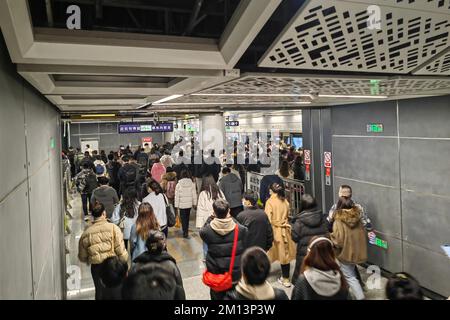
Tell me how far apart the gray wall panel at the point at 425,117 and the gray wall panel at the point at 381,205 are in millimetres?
976

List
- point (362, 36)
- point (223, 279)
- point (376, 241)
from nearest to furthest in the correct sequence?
point (362, 36)
point (223, 279)
point (376, 241)

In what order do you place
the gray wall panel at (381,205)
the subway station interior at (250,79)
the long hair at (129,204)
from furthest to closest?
1. the gray wall panel at (381,205)
2. the long hair at (129,204)
3. the subway station interior at (250,79)

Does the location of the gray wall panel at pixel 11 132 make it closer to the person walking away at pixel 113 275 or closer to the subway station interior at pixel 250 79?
the subway station interior at pixel 250 79

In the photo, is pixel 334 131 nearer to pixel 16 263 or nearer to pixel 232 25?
pixel 232 25

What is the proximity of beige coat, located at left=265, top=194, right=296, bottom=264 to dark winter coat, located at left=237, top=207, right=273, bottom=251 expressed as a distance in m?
0.62

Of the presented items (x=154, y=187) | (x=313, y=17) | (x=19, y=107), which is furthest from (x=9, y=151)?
(x=154, y=187)

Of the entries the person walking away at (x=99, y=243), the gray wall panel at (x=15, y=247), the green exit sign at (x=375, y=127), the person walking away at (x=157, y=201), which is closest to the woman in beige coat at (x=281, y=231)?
the person walking away at (x=157, y=201)

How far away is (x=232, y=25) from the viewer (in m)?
1.61

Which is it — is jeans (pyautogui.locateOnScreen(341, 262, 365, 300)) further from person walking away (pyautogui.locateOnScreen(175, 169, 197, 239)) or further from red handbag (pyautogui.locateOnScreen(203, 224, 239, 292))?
person walking away (pyautogui.locateOnScreen(175, 169, 197, 239))

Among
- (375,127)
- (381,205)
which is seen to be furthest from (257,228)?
(375,127)

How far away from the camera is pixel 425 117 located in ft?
→ 15.3

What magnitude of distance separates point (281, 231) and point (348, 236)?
Answer: 1.01 m

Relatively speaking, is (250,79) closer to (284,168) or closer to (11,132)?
(11,132)

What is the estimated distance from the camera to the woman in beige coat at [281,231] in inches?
198
